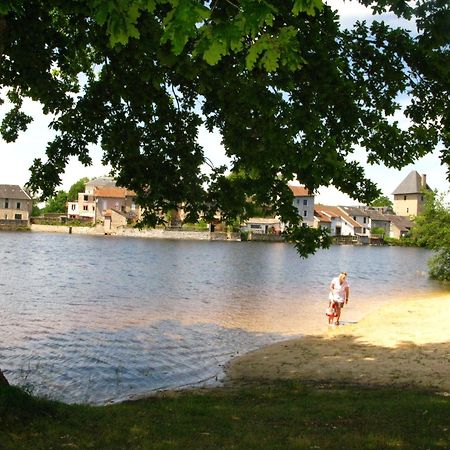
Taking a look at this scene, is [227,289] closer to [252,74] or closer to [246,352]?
[246,352]

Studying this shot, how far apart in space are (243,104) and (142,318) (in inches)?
658

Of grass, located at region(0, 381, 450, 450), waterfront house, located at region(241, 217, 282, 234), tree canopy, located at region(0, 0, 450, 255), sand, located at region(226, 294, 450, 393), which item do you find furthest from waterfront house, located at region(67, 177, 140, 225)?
grass, located at region(0, 381, 450, 450)

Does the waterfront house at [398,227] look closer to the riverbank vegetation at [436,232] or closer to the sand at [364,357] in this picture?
the riverbank vegetation at [436,232]

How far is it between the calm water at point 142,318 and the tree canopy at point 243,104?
17.1ft

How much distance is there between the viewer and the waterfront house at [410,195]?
15150 cm

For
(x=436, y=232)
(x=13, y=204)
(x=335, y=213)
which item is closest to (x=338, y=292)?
(x=436, y=232)

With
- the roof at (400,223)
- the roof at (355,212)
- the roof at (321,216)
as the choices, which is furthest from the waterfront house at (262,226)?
the roof at (400,223)

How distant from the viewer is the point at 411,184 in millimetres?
153250

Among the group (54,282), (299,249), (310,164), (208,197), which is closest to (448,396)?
(299,249)

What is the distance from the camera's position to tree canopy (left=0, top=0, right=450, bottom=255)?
7270 millimetres

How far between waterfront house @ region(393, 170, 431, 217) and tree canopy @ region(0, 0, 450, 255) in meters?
147

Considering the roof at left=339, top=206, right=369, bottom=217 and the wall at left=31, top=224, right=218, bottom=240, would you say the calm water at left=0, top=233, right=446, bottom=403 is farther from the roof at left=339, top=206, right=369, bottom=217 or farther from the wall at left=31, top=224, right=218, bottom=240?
the roof at left=339, top=206, right=369, bottom=217

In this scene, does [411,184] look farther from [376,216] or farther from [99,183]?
[99,183]

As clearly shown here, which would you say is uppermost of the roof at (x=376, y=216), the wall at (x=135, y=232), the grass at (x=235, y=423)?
the roof at (x=376, y=216)
